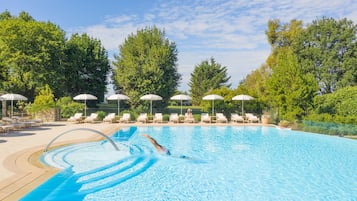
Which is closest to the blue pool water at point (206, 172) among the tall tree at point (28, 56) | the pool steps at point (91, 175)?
the pool steps at point (91, 175)

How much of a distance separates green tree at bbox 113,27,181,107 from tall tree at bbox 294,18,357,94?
1492cm

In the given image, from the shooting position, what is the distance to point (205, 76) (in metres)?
46.4

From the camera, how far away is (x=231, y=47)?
27422 millimetres

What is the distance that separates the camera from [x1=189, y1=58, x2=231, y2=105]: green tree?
4566 cm

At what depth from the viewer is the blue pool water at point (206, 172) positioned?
629 cm

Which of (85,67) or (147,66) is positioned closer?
(147,66)

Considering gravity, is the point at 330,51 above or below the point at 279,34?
below

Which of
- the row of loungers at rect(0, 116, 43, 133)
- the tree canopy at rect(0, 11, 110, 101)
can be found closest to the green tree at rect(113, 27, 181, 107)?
the tree canopy at rect(0, 11, 110, 101)

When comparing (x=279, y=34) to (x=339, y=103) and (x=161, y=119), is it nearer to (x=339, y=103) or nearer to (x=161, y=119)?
(x=339, y=103)

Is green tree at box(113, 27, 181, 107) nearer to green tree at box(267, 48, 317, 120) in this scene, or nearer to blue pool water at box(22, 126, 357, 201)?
green tree at box(267, 48, 317, 120)

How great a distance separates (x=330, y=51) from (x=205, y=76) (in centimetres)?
2063

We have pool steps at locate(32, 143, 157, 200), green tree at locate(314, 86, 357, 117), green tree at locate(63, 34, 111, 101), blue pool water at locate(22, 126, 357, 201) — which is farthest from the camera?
green tree at locate(63, 34, 111, 101)

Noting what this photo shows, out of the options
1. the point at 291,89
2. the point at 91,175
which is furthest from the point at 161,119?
the point at 91,175

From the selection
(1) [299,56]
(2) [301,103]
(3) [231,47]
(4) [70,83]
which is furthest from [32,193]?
(1) [299,56]
